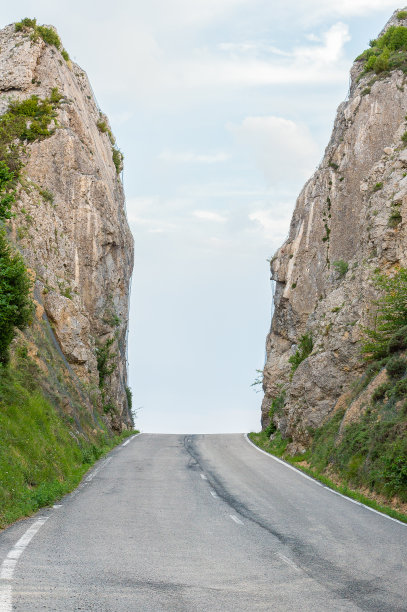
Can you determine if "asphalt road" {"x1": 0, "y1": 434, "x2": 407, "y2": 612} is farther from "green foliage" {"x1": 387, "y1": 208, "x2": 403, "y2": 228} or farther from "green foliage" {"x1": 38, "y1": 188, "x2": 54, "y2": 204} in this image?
"green foliage" {"x1": 38, "y1": 188, "x2": 54, "y2": 204}

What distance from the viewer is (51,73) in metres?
45.9

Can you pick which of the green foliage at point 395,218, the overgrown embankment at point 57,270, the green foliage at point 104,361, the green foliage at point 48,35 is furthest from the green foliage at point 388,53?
the green foliage at point 104,361

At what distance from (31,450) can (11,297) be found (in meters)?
4.70

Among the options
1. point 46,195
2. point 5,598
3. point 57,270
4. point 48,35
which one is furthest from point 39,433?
point 48,35

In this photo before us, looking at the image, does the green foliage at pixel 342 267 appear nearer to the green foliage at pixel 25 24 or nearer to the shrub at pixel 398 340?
the shrub at pixel 398 340

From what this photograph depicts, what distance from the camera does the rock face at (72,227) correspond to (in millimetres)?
34094

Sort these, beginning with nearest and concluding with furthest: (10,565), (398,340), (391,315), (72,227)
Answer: (10,565)
(398,340)
(391,315)
(72,227)

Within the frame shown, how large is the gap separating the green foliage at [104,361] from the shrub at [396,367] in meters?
22.2

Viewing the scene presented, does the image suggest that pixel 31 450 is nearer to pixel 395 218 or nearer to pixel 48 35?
pixel 395 218

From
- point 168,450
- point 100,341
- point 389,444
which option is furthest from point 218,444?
point 389,444

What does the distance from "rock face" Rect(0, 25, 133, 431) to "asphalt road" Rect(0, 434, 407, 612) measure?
17321mm

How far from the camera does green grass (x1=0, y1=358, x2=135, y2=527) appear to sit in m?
13.2

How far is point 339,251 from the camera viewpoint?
44000 millimetres

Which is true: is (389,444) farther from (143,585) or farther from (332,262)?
(332,262)
